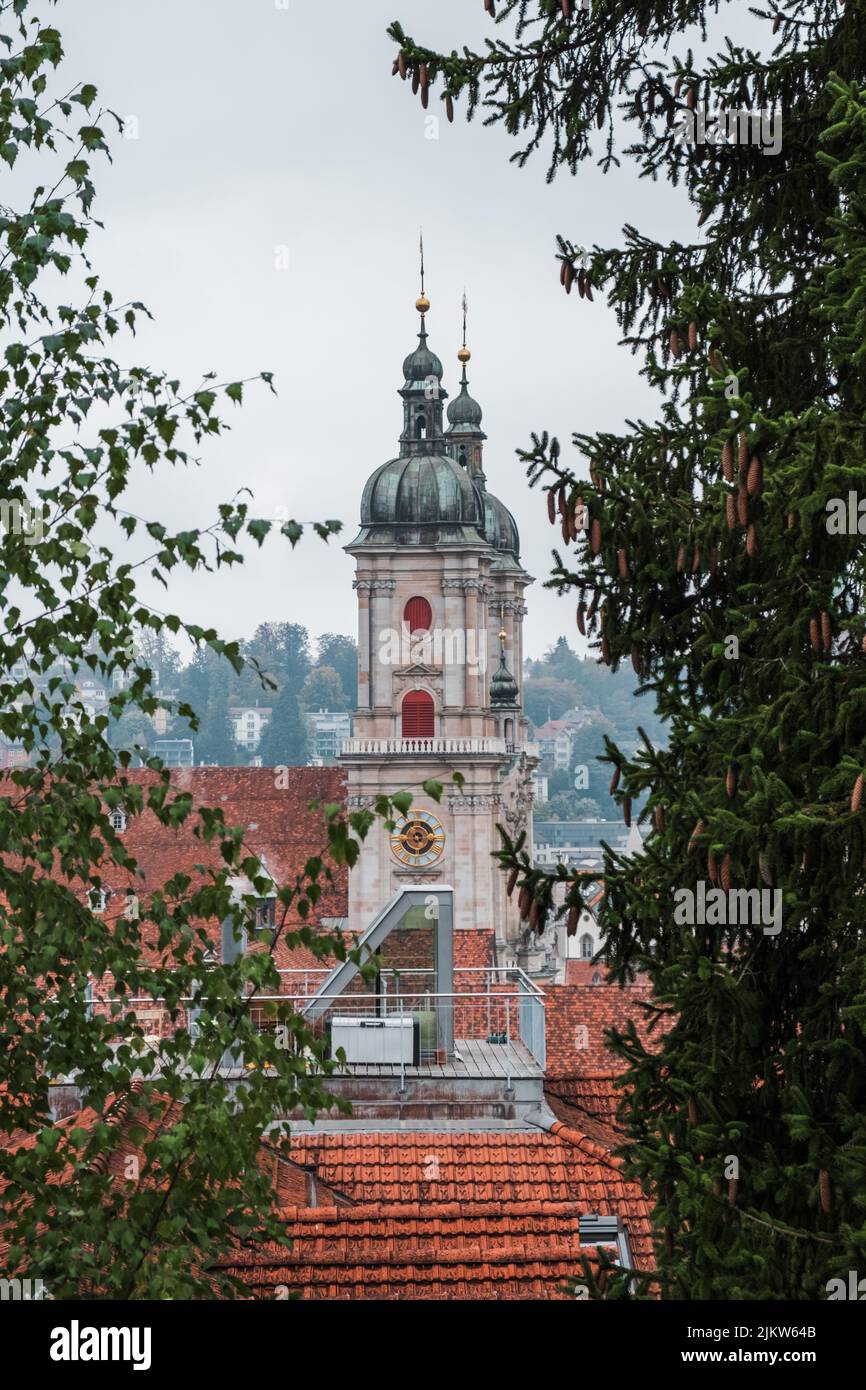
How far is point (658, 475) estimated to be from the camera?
11219 mm

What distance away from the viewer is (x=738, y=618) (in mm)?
10359

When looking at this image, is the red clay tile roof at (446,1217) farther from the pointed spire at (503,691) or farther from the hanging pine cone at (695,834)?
the pointed spire at (503,691)

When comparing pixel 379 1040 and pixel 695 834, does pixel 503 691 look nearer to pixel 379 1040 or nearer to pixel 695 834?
pixel 379 1040

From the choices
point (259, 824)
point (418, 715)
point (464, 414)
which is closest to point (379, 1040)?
point (259, 824)

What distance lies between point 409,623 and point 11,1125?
6826 cm

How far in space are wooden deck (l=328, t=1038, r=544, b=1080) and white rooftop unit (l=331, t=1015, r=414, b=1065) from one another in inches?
3.0

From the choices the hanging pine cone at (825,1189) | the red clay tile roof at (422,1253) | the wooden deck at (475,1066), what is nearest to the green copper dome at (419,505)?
the wooden deck at (475,1066)

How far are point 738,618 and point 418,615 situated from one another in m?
68.2

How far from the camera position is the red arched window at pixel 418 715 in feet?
254

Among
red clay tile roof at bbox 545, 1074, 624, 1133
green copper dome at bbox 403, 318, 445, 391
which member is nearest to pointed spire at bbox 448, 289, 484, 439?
green copper dome at bbox 403, 318, 445, 391

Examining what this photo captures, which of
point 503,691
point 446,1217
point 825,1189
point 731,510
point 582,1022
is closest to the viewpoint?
point 825,1189

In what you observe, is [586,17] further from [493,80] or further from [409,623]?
[409,623]
